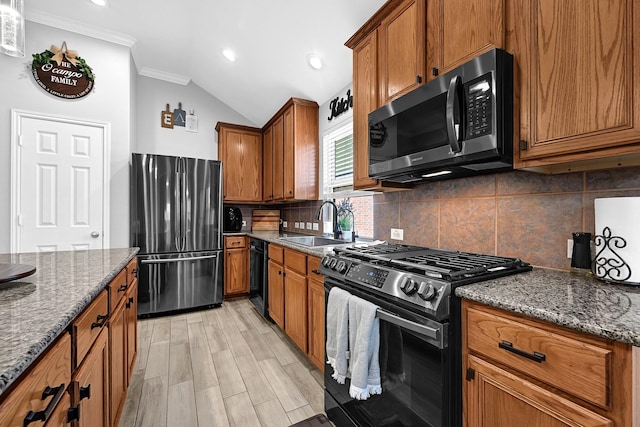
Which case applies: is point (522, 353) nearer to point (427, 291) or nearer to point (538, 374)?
point (538, 374)

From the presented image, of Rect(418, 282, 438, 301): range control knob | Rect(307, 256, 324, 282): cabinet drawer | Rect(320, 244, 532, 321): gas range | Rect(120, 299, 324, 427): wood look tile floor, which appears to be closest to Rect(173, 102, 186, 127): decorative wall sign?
Rect(120, 299, 324, 427): wood look tile floor

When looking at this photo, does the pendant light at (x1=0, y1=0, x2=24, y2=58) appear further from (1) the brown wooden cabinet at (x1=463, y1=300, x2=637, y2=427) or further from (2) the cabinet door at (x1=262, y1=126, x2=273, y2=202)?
(2) the cabinet door at (x1=262, y1=126, x2=273, y2=202)

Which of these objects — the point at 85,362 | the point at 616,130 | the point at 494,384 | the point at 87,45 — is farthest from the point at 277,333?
the point at 87,45

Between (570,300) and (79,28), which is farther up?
(79,28)

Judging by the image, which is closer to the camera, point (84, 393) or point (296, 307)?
point (84, 393)

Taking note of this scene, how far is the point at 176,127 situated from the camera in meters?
4.14

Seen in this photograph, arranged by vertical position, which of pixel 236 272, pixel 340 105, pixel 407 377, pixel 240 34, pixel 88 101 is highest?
pixel 240 34

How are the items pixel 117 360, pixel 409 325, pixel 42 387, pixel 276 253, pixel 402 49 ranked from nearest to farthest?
pixel 42 387
pixel 409 325
pixel 117 360
pixel 402 49
pixel 276 253

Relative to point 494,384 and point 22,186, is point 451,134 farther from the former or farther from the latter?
point 22,186

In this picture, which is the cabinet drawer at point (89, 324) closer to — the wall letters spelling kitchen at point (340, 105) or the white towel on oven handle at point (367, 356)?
the white towel on oven handle at point (367, 356)

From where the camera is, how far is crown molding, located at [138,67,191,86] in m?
3.92

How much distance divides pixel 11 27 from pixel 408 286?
215cm

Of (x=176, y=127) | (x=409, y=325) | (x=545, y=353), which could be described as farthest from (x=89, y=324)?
(x=176, y=127)

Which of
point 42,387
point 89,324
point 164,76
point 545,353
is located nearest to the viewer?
point 42,387
